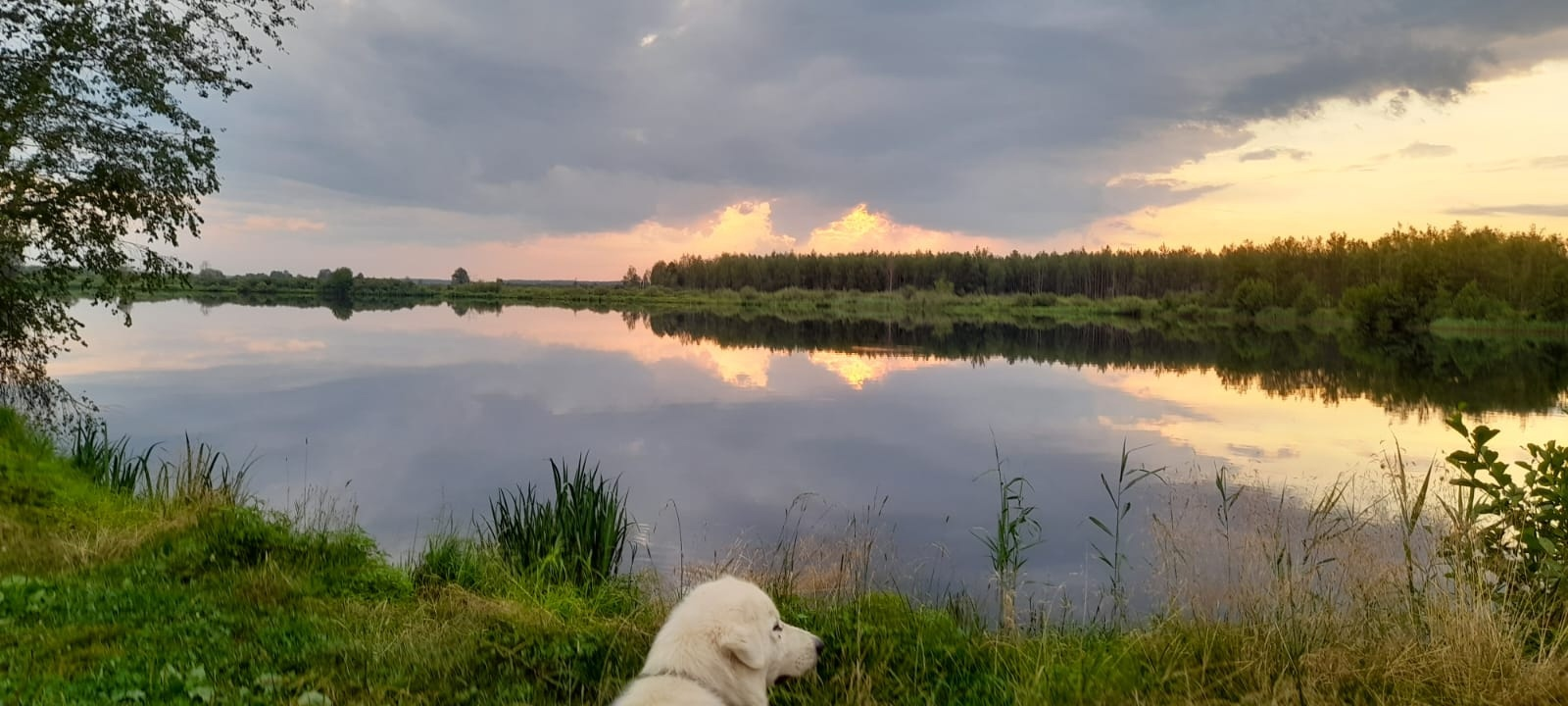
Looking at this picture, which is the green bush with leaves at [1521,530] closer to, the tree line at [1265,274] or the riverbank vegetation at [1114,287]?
the riverbank vegetation at [1114,287]

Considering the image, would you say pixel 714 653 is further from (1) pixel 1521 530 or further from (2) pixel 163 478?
(2) pixel 163 478

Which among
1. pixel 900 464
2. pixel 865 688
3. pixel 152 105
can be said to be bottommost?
pixel 900 464

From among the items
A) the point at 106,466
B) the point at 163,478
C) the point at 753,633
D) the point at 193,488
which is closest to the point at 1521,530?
the point at 753,633

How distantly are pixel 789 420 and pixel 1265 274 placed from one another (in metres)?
83.5

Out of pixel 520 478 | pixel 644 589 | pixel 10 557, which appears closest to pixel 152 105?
pixel 520 478

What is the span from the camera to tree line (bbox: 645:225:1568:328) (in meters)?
61.1

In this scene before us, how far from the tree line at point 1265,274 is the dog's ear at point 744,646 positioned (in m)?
73.4

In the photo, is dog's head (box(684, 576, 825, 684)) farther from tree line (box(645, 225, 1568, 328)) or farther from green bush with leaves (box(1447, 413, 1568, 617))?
tree line (box(645, 225, 1568, 328))

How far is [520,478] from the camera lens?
13.6 meters

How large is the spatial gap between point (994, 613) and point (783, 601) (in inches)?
106

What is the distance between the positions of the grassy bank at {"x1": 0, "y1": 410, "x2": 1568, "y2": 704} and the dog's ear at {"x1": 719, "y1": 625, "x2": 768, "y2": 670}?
124 cm

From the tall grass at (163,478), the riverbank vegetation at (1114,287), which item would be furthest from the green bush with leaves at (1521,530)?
the riverbank vegetation at (1114,287)

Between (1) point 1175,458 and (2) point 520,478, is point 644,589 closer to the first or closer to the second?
(2) point 520,478

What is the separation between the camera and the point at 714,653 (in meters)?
3.36
